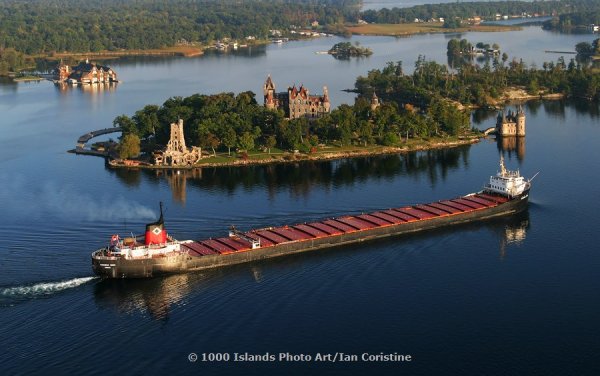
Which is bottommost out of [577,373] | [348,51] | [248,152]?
[577,373]

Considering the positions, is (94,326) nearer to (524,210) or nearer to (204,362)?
(204,362)

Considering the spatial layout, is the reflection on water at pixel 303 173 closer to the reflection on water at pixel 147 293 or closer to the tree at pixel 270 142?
the tree at pixel 270 142

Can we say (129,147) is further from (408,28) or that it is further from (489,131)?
(408,28)

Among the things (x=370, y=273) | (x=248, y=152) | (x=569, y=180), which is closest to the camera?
(x=370, y=273)

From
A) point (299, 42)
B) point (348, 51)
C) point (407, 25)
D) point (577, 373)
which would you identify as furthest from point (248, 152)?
point (407, 25)

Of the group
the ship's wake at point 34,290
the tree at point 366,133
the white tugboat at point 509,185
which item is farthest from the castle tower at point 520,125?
the ship's wake at point 34,290

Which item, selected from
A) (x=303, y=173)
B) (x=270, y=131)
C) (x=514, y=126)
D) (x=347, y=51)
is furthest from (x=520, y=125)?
(x=347, y=51)

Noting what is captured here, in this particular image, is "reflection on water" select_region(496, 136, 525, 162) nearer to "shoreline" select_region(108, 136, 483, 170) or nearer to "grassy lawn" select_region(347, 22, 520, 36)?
"shoreline" select_region(108, 136, 483, 170)

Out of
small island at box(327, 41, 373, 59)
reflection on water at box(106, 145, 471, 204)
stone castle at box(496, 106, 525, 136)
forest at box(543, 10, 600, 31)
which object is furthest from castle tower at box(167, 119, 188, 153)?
forest at box(543, 10, 600, 31)
